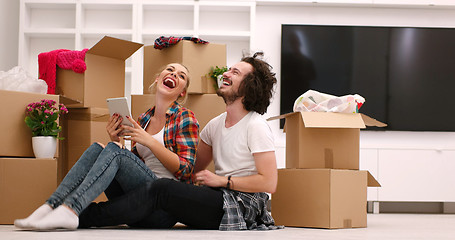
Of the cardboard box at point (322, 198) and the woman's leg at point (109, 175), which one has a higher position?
the woman's leg at point (109, 175)

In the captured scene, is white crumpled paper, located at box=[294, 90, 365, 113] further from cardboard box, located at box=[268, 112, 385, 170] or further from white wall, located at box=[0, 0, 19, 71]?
white wall, located at box=[0, 0, 19, 71]

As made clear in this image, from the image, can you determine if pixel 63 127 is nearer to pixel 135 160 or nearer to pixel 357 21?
pixel 135 160

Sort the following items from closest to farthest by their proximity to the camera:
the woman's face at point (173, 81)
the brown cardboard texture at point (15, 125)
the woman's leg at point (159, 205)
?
1. the woman's leg at point (159, 205)
2. the woman's face at point (173, 81)
3. the brown cardboard texture at point (15, 125)

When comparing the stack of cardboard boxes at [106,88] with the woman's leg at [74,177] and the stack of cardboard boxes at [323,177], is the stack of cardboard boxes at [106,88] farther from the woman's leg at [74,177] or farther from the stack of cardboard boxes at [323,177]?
the woman's leg at [74,177]

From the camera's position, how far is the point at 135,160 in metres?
2.09

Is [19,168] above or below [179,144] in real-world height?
below

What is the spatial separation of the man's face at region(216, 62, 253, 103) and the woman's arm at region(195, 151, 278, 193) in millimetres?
275

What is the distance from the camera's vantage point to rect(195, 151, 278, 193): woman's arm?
2.14 meters

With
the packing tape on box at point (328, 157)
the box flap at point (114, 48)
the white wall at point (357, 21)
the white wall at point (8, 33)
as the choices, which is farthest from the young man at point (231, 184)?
the white wall at point (8, 33)

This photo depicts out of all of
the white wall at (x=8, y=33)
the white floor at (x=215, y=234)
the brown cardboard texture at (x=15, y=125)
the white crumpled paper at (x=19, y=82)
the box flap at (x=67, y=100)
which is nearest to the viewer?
the white floor at (x=215, y=234)

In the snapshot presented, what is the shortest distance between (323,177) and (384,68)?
2.41 metres

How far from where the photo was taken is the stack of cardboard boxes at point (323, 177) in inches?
95.7

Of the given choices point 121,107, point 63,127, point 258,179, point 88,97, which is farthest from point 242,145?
point 63,127

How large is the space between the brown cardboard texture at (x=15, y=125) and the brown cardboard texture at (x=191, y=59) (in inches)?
25.3
